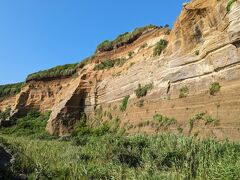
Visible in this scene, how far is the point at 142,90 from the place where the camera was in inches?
1049

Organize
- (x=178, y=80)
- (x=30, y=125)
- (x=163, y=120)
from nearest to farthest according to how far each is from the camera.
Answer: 1. (x=178, y=80)
2. (x=163, y=120)
3. (x=30, y=125)

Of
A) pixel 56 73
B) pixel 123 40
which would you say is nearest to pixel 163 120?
pixel 123 40

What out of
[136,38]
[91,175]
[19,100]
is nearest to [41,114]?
[19,100]

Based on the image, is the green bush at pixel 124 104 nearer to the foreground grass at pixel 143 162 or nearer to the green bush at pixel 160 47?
the green bush at pixel 160 47

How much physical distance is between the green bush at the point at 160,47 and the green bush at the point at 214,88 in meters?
8.54

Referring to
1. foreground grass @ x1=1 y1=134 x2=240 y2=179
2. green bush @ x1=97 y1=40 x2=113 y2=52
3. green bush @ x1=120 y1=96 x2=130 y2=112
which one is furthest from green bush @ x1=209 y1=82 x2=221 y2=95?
green bush @ x1=97 y1=40 x2=113 y2=52

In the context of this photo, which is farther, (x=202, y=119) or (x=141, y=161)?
(x=202, y=119)

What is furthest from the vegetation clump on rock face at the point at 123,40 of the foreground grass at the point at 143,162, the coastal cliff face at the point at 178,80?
the foreground grass at the point at 143,162

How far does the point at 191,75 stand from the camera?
2056 centimetres

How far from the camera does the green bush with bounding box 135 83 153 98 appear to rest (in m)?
25.9

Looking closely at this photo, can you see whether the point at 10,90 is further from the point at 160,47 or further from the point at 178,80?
the point at 178,80

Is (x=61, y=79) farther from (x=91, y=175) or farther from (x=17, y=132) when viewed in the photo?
(x=91, y=175)

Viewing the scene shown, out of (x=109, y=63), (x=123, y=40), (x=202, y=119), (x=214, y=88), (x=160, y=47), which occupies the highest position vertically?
(x=123, y=40)

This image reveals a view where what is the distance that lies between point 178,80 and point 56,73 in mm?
28993
